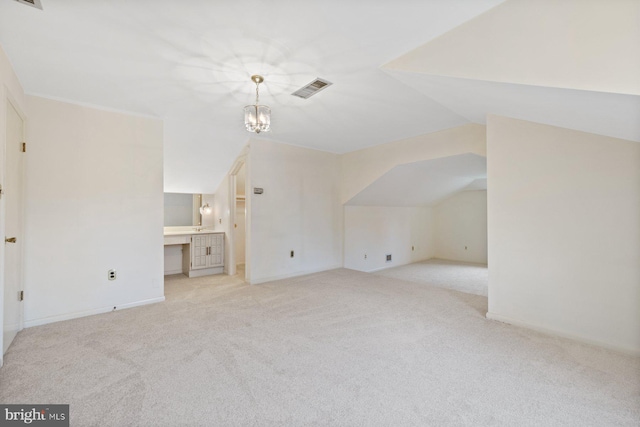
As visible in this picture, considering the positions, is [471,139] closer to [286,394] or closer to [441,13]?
[441,13]

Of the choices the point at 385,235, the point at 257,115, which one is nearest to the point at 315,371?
the point at 257,115

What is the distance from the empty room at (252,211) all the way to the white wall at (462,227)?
400 centimetres

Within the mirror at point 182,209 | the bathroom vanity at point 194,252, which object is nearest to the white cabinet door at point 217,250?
the bathroom vanity at point 194,252

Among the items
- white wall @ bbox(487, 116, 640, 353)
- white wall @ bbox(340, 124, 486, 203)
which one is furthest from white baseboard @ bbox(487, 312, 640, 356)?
white wall @ bbox(340, 124, 486, 203)

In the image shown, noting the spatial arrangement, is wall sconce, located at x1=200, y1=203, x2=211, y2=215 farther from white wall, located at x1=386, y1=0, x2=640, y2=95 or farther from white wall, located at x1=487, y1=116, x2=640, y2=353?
white wall, located at x1=487, y1=116, x2=640, y2=353

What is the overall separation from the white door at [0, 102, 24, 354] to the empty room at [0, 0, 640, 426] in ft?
0.12

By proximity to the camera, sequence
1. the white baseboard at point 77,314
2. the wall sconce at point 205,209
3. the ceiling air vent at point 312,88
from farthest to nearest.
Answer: the wall sconce at point 205,209 < the white baseboard at point 77,314 < the ceiling air vent at point 312,88

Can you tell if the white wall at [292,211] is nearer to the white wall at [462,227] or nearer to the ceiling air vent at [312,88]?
the ceiling air vent at [312,88]

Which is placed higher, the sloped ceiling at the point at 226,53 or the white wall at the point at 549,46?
the sloped ceiling at the point at 226,53

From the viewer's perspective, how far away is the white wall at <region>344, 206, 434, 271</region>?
606 cm

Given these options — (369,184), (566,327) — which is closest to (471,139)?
(369,184)

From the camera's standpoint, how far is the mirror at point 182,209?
17.9 feet

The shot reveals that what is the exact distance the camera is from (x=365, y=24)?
6.07ft

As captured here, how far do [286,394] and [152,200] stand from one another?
10.0 ft
